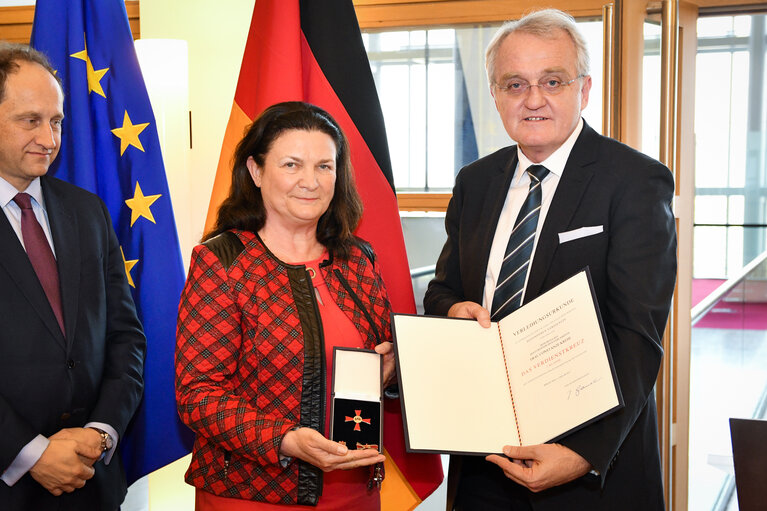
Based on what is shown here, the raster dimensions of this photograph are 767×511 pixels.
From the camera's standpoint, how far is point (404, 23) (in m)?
3.28

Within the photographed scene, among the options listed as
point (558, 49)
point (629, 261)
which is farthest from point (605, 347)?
point (558, 49)

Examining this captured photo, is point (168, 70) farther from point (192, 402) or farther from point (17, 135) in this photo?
point (192, 402)

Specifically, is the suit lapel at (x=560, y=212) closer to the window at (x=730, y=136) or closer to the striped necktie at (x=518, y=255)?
the striped necktie at (x=518, y=255)

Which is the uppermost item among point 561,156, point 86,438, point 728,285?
point 561,156

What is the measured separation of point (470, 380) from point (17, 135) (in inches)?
51.7

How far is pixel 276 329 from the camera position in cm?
175

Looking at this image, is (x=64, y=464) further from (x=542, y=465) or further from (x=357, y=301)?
(x=542, y=465)

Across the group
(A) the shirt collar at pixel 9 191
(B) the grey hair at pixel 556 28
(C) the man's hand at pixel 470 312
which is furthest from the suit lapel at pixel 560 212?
(A) the shirt collar at pixel 9 191

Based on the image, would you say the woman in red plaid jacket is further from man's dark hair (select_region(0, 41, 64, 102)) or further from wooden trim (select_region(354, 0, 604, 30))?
wooden trim (select_region(354, 0, 604, 30))

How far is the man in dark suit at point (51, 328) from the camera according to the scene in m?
1.81

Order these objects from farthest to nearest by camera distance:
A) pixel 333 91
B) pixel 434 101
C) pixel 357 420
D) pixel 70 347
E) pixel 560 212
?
pixel 434 101 → pixel 333 91 → pixel 70 347 → pixel 560 212 → pixel 357 420

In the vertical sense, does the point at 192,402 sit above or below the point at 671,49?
below

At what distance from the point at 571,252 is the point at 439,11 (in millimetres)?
1852
